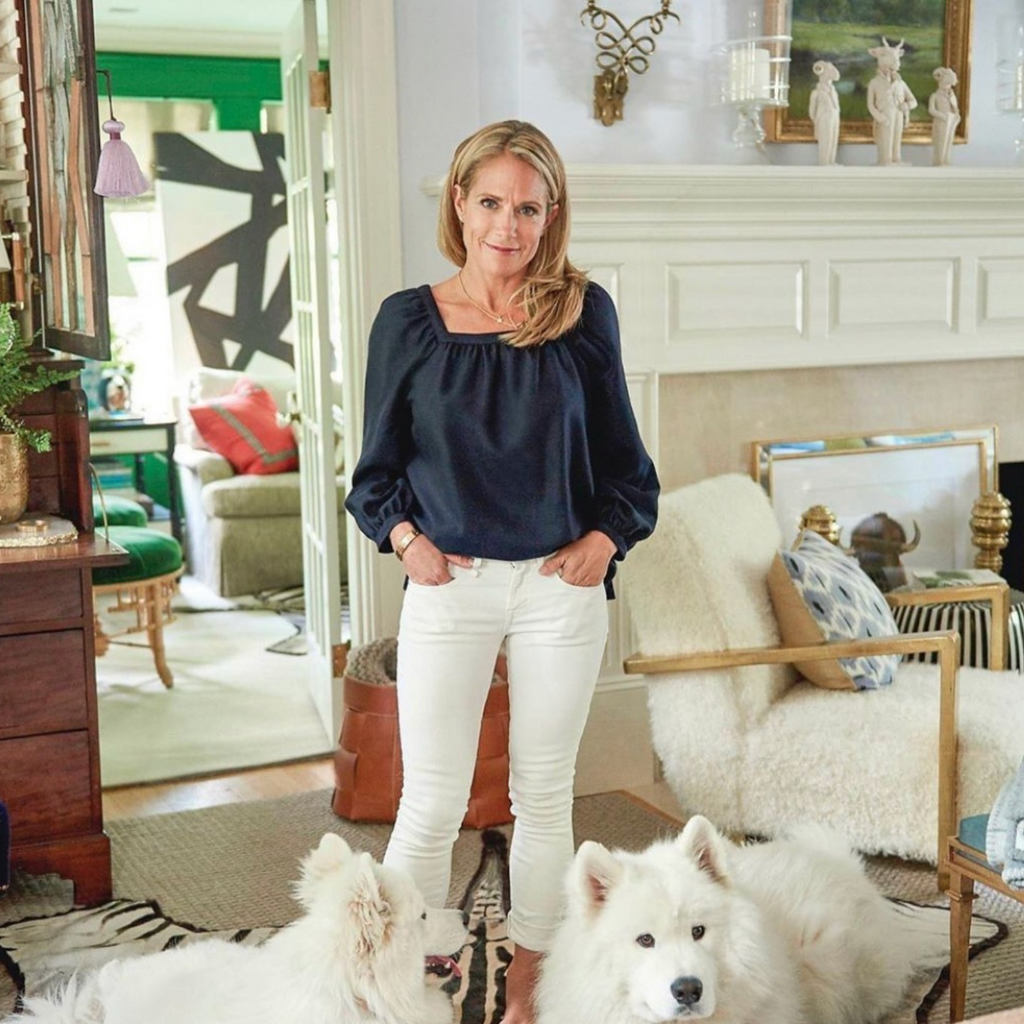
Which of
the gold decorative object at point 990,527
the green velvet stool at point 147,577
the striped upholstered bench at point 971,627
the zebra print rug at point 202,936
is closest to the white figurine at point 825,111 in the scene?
the gold decorative object at point 990,527

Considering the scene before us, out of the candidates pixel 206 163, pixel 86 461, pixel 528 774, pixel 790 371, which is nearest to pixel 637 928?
pixel 528 774

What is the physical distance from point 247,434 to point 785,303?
10.8ft

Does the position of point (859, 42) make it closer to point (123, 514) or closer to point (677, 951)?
point (677, 951)

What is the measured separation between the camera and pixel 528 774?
2.29m

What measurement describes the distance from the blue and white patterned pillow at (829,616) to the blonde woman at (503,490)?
104 cm

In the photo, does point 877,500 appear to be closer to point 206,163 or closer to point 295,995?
point 295,995

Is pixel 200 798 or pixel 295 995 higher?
pixel 295 995

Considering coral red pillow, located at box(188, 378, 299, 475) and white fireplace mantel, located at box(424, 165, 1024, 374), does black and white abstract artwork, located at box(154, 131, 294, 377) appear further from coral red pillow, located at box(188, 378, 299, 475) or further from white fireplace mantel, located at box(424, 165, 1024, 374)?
white fireplace mantel, located at box(424, 165, 1024, 374)

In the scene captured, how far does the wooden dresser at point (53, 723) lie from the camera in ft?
9.86

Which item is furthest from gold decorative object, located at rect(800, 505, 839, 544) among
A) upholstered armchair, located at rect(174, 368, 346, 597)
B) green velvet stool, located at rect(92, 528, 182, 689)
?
upholstered armchair, located at rect(174, 368, 346, 597)

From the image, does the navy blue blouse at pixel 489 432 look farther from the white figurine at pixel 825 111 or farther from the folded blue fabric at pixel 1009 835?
the white figurine at pixel 825 111

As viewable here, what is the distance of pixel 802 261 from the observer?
3.92 meters

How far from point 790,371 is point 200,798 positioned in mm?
2014

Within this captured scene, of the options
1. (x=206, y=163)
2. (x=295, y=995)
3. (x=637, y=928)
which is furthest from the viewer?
Result: (x=206, y=163)
